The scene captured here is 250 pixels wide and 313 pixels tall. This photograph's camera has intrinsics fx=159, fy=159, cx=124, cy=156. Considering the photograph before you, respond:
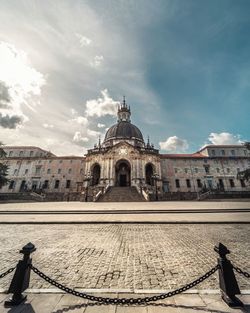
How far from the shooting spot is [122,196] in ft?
93.3

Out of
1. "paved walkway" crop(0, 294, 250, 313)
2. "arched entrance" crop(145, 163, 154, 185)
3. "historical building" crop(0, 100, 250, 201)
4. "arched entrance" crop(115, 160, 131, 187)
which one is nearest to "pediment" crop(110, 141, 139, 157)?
"historical building" crop(0, 100, 250, 201)

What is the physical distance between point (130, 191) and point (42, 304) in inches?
1113

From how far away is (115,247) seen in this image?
548 centimetres

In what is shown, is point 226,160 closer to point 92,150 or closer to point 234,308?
point 92,150

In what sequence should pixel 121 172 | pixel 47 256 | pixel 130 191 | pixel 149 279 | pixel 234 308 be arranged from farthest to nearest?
pixel 121 172
pixel 130 191
pixel 47 256
pixel 149 279
pixel 234 308

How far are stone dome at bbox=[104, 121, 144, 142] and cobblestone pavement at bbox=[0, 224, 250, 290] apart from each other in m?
39.5

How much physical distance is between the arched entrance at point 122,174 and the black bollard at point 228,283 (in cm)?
3827

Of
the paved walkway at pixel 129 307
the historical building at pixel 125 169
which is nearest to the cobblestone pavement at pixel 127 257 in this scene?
the paved walkway at pixel 129 307

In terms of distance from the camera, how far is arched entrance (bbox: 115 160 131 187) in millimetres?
41531

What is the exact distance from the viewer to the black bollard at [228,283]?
2.65m

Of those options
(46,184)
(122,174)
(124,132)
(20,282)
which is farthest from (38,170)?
(20,282)

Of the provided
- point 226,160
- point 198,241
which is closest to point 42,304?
point 198,241

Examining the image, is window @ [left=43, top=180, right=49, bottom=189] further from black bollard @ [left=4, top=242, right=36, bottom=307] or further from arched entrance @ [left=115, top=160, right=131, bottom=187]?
black bollard @ [left=4, top=242, right=36, bottom=307]

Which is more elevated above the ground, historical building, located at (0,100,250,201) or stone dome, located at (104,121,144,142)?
stone dome, located at (104,121,144,142)
